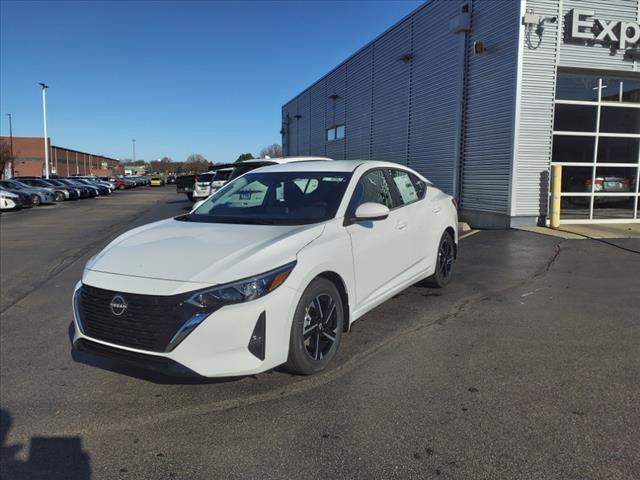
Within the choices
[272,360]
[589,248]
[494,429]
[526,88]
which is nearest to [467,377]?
[494,429]

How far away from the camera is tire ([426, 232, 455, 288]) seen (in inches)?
251

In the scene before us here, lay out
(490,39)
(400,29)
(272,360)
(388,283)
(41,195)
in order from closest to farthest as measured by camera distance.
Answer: (272,360)
(388,283)
(490,39)
(400,29)
(41,195)

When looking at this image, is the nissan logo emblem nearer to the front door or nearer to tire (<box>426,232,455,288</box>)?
the front door

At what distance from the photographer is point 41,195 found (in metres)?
30.1

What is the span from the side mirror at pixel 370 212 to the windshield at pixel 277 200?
21 cm

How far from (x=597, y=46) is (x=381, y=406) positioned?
12.0m

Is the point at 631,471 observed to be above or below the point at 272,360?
below

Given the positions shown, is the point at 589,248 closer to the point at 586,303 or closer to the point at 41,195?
the point at 586,303

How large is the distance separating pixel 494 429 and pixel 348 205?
82.5 inches

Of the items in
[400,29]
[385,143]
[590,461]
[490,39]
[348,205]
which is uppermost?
[400,29]

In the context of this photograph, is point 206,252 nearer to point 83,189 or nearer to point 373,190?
point 373,190

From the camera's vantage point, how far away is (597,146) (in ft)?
41.9

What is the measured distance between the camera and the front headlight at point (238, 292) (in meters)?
3.29

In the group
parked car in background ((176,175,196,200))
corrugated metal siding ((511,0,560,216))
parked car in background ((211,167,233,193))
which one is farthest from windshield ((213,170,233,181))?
corrugated metal siding ((511,0,560,216))
